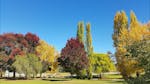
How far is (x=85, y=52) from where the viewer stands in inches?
2076

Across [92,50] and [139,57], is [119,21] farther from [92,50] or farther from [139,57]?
[139,57]

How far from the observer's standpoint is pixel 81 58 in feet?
164

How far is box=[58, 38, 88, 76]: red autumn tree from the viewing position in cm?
4928

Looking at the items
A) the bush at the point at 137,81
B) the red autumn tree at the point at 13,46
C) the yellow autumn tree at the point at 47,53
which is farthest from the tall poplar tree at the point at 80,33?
the bush at the point at 137,81

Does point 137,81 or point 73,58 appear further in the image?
point 73,58

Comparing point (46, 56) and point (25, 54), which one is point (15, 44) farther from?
point (46, 56)

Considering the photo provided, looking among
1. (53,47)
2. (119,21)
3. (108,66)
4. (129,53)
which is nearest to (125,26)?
(119,21)

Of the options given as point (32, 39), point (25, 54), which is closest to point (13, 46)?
point (25, 54)

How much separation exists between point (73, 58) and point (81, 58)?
5.49ft

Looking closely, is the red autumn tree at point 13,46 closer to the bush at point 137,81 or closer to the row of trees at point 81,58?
the row of trees at point 81,58

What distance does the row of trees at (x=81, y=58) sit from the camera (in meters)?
49.6

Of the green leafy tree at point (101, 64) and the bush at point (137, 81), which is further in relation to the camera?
the green leafy tree at point (101, 64)

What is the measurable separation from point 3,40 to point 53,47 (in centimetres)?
1288

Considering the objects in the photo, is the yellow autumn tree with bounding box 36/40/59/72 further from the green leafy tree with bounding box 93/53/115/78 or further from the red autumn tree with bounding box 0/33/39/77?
the green leafy tree with bounding box 93/53/115/78
